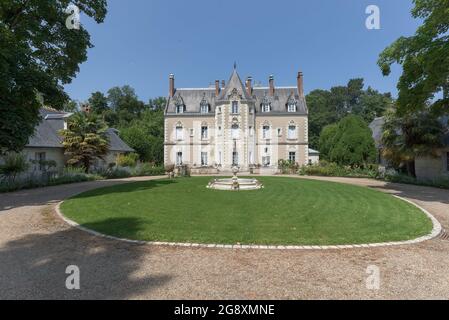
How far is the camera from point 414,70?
11.5 metres

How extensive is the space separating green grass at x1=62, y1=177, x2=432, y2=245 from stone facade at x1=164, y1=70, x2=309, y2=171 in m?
23.0

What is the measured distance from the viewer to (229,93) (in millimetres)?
33469

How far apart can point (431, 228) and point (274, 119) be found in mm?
29337

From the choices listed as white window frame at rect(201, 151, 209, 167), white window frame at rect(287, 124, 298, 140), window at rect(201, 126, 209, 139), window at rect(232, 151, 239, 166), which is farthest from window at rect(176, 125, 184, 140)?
white window frame at rect(287, 124, 298, 140)

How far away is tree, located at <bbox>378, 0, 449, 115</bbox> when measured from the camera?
10164 mm

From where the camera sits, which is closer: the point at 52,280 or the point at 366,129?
the point at 52,280

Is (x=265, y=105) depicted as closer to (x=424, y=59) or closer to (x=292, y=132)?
(x=292, y=132)

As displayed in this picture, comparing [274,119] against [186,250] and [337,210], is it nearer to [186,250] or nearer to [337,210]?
[337,210]

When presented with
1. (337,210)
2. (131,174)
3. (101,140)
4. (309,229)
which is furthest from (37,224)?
(131,174)

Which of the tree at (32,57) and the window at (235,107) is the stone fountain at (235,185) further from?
the window at (235,107)

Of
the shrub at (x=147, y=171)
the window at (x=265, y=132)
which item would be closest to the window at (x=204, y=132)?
the window at (x=265, y=132)

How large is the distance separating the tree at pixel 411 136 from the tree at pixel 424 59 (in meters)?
5.30

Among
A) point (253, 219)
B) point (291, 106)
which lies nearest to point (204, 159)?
point (291, 106)

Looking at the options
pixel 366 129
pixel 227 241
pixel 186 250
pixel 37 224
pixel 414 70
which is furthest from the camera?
pixel 366 129
